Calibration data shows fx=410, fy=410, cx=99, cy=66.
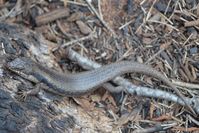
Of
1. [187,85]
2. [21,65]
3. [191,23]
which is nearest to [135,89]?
[187,85]

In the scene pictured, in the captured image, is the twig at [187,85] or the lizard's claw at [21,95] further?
the twig at [187,85]

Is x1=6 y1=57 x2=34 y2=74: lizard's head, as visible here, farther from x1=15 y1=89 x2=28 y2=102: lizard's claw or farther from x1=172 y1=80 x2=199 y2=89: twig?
x1=172 y1=80 x2=199 y2=89: twig

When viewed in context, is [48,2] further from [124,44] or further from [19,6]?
[124,44]

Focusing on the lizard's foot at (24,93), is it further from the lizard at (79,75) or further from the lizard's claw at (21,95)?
the lizard at (79,75)

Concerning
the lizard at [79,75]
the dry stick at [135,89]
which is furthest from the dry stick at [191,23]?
the dry stick at [135,89]

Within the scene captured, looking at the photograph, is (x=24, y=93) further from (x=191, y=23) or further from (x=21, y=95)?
(x=191, y=23)

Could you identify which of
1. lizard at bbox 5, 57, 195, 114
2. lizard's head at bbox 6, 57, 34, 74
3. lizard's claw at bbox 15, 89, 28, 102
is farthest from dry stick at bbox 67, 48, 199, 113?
lizard's claw at bbox 15, 89, 28, 102
